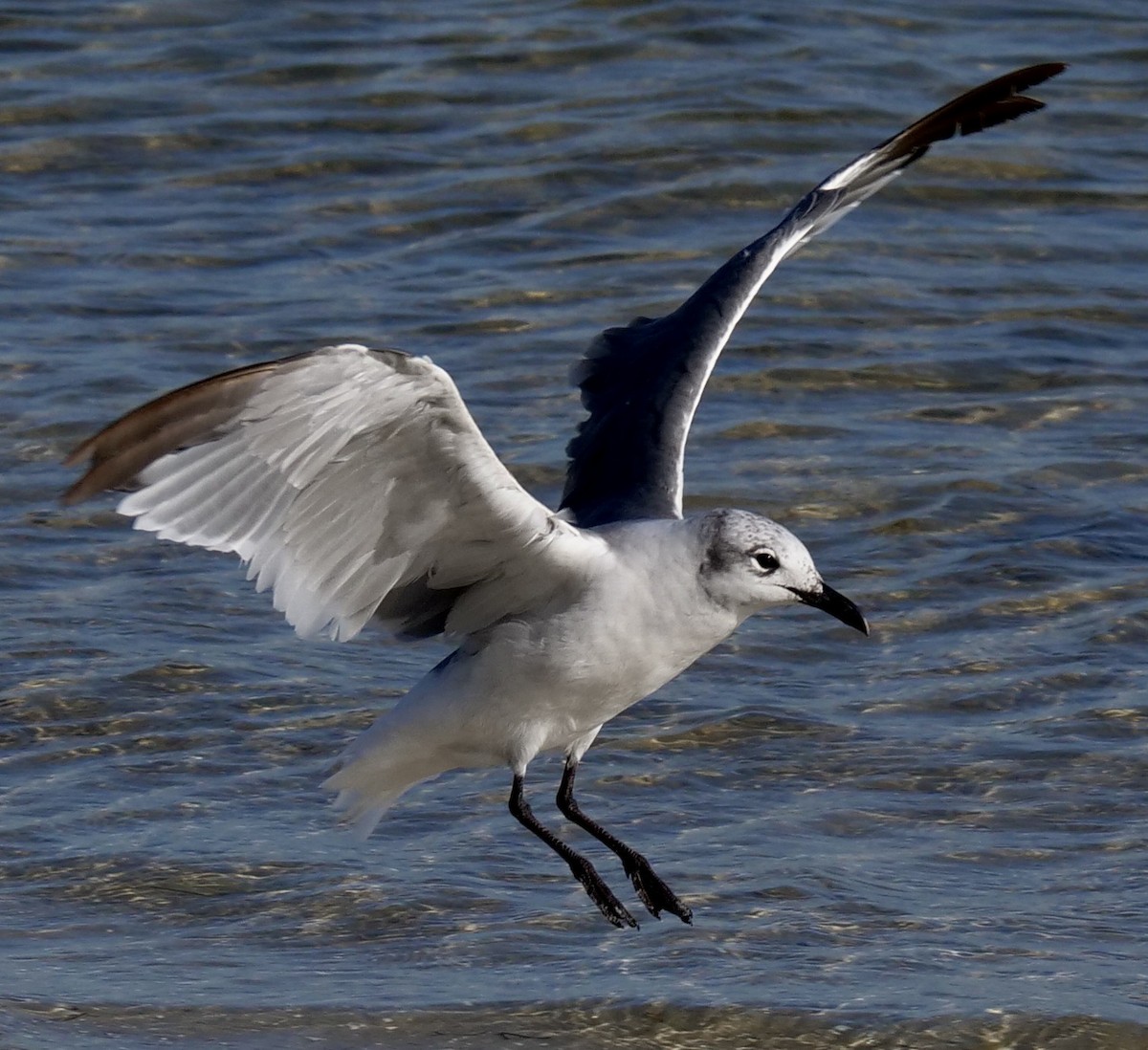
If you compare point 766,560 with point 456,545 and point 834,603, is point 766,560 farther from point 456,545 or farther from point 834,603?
point 456,545

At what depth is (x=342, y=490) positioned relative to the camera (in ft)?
17.9

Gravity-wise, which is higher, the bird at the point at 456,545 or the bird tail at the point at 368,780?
the bird at the point at 456,545

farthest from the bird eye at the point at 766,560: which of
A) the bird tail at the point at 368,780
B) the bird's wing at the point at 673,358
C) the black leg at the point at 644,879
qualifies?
the bird tail at the point at 368,780

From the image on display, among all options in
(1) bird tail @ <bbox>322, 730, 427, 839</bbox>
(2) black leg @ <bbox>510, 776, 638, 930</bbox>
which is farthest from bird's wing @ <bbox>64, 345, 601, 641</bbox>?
(2) black leg @ <bbox>510, 776, 638, 930</bbox>

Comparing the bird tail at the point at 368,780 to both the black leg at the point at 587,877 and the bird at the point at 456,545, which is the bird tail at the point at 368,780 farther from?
the black leg at the point at 587,877

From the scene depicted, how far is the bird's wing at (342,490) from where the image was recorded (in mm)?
5031

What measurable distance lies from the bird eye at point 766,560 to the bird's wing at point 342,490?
1.47 feet

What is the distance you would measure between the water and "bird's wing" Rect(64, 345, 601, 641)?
100 cm

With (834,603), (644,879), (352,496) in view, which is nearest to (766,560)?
(834,603)

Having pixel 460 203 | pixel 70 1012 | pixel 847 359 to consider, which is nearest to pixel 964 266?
pixel 847 359

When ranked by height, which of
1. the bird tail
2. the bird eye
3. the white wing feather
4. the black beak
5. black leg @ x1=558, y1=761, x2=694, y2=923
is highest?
the white wing feather

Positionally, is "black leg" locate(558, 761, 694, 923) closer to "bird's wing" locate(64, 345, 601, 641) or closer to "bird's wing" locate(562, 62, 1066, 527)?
"bird's wing" locate(64, 345, 601, 641)

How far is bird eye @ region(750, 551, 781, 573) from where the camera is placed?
5.88m

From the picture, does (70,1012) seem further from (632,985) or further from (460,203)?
(460,203)
